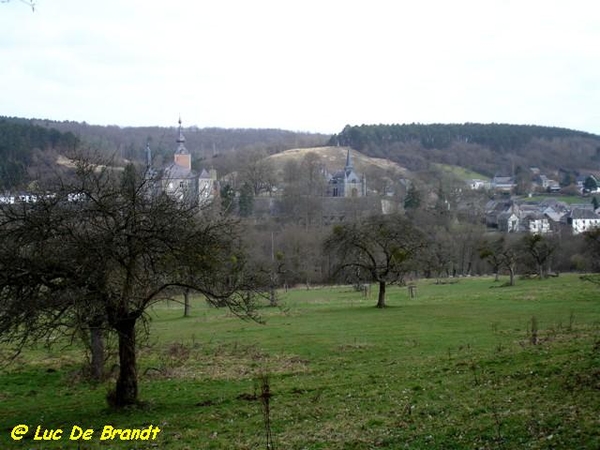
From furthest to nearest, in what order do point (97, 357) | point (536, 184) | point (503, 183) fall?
point (536, 184) < point (503, 183) < point (97, 357)

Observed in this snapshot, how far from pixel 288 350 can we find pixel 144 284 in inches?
346

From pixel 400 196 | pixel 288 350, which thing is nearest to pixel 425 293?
pixel 288 350

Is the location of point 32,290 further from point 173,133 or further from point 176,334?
point 173,133

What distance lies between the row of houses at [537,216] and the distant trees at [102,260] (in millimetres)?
94322

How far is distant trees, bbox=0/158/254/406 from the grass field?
7.42 ft

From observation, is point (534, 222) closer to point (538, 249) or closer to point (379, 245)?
point (538, 249)

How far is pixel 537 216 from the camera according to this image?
391 ft

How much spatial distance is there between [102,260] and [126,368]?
2.89m

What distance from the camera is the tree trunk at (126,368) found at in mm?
14891

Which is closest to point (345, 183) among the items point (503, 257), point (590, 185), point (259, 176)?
point (259, 176)

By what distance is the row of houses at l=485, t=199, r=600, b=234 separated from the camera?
111188 mm

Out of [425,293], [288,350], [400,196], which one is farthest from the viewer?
[400,196]

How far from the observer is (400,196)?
124 metres

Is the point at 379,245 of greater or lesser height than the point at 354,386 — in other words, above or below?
above
